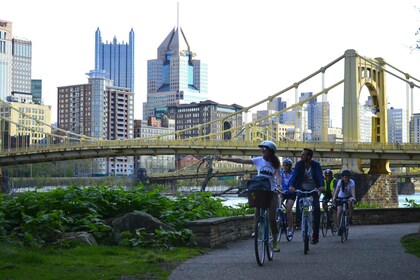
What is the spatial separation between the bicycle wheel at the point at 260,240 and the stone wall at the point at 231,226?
281cm

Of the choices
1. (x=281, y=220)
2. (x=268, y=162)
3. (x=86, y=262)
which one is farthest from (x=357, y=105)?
(x=86, y=262)

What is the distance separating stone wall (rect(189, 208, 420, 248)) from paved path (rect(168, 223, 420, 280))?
248mm

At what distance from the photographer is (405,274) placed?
934 centimetres

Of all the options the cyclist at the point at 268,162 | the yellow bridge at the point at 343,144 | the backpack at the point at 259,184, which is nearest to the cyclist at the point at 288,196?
the cyclist at the point at 268,162

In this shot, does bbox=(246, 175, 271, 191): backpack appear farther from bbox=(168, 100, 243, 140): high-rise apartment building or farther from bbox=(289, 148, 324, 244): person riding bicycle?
bbox=(168, 100, 243, 140): high-rise apartment building

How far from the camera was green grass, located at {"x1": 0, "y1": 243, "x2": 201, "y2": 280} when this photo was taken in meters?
8.81

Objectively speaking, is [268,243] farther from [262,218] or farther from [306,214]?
[306,214]

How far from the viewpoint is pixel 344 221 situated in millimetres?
14891

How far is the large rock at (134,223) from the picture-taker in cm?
1234

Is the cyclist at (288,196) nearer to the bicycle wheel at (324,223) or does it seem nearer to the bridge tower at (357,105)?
the bicycle wheel at (324,223)

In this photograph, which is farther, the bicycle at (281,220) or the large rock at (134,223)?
the bicycle at (281,220)

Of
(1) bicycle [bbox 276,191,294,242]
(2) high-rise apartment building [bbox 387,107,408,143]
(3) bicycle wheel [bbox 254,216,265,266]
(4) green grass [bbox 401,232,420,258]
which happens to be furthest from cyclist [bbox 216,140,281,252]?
(2) high-rise apartment building [bbox 387,107,408,143]

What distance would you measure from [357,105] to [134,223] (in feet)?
161

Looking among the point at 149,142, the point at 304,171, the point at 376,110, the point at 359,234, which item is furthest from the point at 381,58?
the point at 304,171
